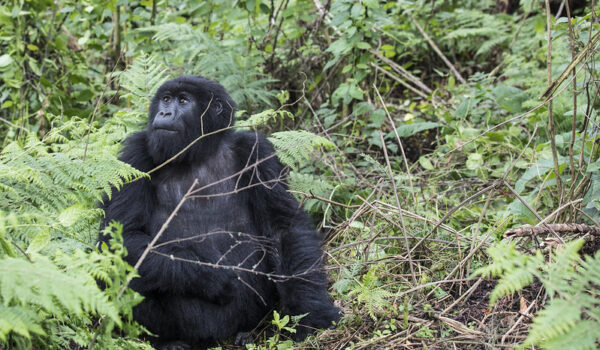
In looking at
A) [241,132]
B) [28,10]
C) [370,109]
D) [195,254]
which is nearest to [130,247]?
[195,254]

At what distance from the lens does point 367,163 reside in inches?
205

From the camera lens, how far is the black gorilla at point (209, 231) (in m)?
3.38

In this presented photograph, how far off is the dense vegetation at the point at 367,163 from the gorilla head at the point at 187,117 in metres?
0.28

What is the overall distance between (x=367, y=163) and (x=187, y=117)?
1919mm

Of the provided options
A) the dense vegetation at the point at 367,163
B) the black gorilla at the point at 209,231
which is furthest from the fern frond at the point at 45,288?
the black gorilla at the point at 209,231

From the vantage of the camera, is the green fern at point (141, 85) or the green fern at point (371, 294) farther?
the green fern at point (141, 85)

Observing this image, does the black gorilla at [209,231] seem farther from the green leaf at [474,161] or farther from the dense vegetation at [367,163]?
the green leaf at [474,161]

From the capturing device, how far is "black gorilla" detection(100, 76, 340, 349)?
338 cm

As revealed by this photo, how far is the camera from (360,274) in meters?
3.60

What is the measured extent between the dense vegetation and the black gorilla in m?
0.18

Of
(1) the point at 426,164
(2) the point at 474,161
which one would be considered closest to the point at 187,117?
(1) the point at 426,164

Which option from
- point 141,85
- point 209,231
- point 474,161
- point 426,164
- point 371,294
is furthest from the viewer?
point 426,164

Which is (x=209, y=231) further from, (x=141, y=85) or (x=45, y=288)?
(x=45, y=288)

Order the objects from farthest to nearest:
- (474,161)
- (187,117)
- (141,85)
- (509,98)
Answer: (509,98), (474,161), (141,85), (187,117)
